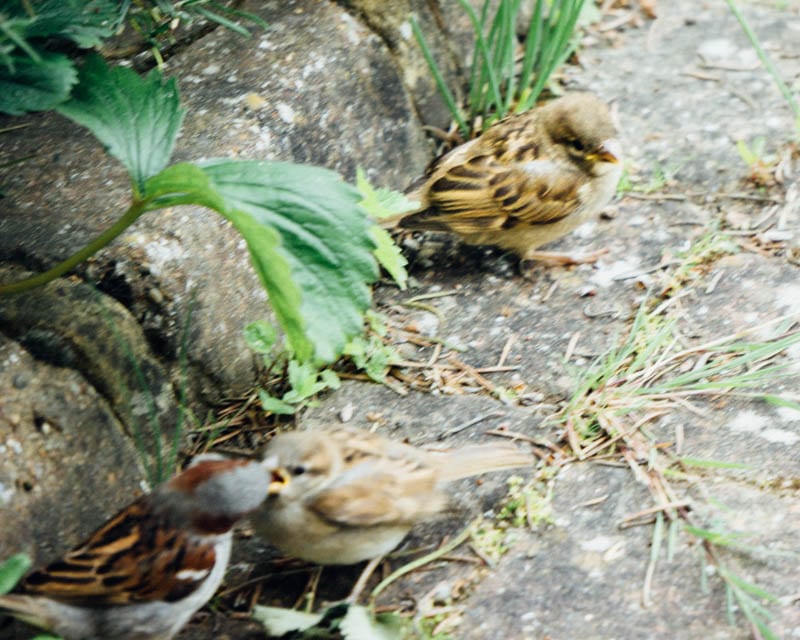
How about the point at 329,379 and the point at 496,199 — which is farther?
the point at 496,199

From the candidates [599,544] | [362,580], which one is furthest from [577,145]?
[362,580]

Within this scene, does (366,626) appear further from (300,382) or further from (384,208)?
(384,208)

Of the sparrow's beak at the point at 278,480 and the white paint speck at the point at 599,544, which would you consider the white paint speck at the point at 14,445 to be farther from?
the white paint speck at the point at 599,544

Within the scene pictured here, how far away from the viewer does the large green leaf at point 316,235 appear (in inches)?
111

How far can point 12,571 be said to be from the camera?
8.37 feet

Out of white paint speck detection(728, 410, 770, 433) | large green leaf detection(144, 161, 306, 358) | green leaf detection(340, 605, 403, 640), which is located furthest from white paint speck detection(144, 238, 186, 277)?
white paint speck detection(728, 410, 770, 433)

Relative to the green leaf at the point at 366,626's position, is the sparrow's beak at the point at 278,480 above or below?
above

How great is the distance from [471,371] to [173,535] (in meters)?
1.35

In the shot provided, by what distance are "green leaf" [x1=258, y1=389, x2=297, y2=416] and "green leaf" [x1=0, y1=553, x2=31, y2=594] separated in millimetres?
1125

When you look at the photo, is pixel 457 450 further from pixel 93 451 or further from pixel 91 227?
pixel 91 227

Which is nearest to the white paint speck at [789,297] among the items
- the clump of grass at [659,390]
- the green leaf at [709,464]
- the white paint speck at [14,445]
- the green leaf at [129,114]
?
the clump of grass at [659,390]

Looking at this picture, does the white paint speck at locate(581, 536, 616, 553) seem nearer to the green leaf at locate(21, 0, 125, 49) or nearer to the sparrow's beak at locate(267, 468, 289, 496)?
the sparrow's beak at locate(267, 468, 289, 496)

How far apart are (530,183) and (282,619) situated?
6.95ft

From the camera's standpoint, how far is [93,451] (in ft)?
10.2
